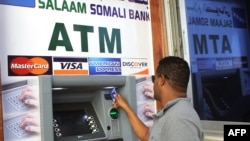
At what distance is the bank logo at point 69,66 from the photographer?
2395 mm

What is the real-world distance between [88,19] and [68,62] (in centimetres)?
40

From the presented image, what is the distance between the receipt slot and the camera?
2.04 m

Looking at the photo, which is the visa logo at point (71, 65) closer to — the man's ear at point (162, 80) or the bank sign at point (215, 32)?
the man's ear at point (162, 80)

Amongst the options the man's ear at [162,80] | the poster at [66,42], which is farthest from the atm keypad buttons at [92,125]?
the man's ear at [162,80]

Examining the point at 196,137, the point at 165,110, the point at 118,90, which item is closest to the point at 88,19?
the point at 118,90

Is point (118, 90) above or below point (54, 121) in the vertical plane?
above

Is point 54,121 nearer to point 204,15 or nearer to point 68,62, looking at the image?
point 68,62

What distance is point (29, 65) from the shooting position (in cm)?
225

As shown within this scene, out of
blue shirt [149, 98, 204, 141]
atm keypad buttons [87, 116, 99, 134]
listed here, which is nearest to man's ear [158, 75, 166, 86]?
blue shirt [149, 98, 204, 141]

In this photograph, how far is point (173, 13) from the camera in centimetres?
308

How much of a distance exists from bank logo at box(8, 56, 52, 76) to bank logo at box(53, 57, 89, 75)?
56mm

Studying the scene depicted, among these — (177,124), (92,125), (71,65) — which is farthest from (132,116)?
(177,124)

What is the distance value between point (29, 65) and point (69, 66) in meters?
0.32

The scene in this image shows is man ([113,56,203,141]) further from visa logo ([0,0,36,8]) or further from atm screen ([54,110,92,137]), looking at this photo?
visa logo ([0,0,36,8])
